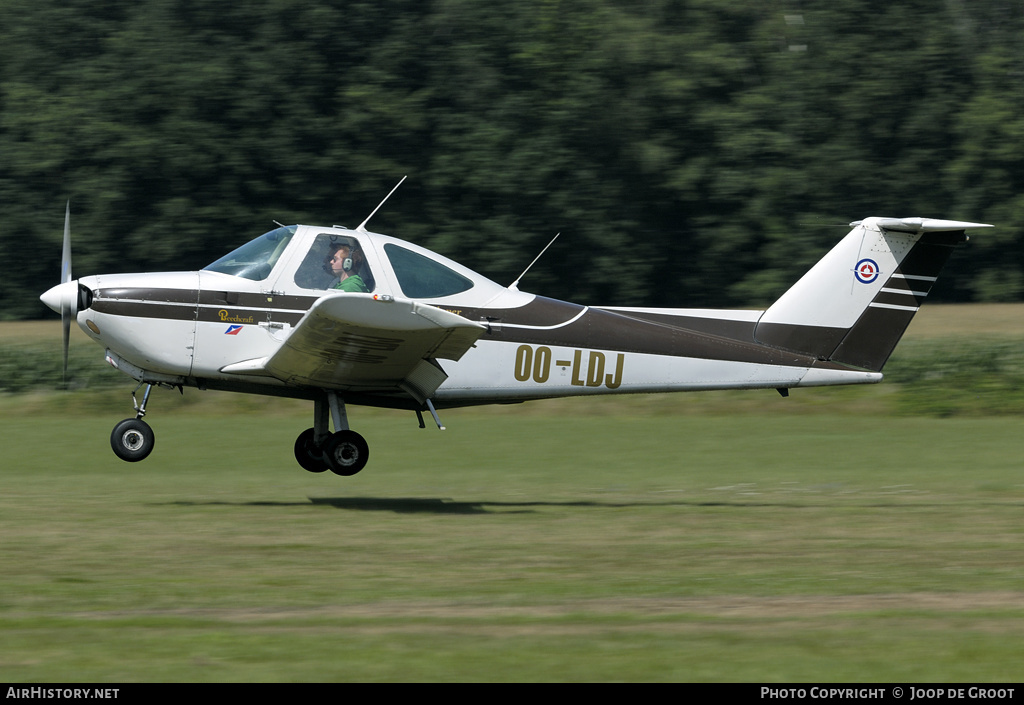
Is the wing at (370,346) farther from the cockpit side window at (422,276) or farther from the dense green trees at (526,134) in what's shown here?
the dense green trees at (526,134)

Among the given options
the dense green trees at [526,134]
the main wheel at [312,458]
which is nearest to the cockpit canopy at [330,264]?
the main wheel at [312,458]

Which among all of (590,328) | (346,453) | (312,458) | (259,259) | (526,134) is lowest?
(526,134)

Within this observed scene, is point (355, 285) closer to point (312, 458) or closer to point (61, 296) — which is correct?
point (312, 458)

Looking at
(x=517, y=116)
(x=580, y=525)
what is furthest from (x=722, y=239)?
(x=580, y=525)

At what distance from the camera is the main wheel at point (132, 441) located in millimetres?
9820

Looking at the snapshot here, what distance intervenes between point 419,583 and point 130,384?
1313 cm

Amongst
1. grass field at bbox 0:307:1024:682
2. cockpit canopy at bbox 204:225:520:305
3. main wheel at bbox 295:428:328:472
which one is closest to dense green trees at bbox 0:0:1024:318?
grass field at bbox 0:307:1024:682

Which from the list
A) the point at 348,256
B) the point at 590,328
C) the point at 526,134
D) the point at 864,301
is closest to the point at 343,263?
the point at 348,256

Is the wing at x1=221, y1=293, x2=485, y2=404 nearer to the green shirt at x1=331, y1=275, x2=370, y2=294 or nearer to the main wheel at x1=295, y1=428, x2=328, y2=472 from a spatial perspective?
the green shirt at x1=331, y1=275, x2=370, y2=294

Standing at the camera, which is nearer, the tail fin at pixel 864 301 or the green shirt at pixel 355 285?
the green shirt at pixel 355 285

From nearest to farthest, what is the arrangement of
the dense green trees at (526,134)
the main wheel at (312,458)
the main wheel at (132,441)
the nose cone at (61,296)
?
the nose cone at (61,296) → the main wheel at (132,441) → the main wheel at (312,458) → the dense green trees at (526,134)

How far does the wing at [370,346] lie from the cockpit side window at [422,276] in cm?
61

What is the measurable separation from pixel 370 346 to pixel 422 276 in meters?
0.96

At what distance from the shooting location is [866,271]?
10578 millimetres
